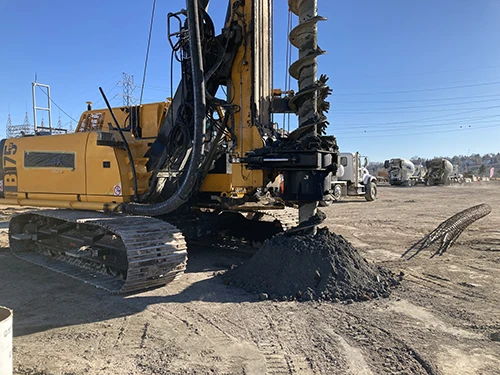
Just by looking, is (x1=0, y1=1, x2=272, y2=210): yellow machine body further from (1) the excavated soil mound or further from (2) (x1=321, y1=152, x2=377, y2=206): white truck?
(2) (x1=321, y1=152, x2=377, y2=206): white truck

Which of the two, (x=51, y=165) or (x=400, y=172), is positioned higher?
(x=400, y=172)

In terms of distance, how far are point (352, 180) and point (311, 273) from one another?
51.2 ft

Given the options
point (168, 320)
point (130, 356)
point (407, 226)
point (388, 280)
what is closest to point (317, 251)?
point (388, 280)

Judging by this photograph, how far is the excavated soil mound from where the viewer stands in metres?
4.84

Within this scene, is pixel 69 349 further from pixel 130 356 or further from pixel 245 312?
pixel 245 312

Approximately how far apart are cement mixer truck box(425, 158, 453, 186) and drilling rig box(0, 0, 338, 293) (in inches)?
1458

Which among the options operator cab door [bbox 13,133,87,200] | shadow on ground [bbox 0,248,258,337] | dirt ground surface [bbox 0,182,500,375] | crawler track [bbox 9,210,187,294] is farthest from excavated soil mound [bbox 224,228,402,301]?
operator cab door [bbox 13,133,87,200]

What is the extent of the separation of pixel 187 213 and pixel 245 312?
10.9 feet

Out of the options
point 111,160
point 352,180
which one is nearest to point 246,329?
point 111,160

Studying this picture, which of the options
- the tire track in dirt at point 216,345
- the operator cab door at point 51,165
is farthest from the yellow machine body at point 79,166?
the tire track in dirt at point 216,345

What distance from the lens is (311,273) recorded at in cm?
499

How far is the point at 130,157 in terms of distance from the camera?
6234mm

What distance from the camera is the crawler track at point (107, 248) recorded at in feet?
16.8

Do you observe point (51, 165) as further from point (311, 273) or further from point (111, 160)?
point (311, 273)
